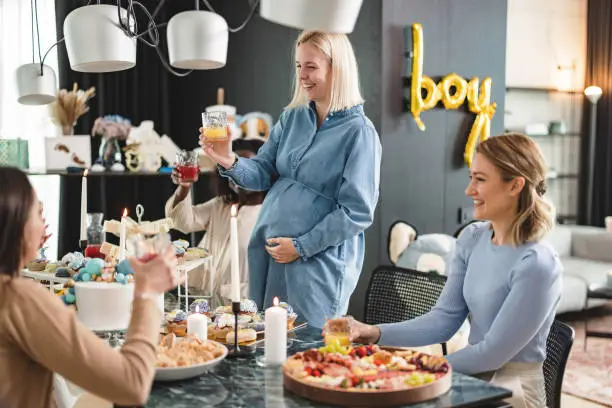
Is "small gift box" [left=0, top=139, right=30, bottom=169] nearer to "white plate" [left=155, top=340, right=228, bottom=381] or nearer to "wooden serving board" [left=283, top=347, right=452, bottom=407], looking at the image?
"white plate" [left=155, top=340, right=228, bottom=381]

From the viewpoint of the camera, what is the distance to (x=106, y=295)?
6.72ft

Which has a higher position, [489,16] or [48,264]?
[489,16]

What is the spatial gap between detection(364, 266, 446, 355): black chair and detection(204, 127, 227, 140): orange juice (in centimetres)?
76

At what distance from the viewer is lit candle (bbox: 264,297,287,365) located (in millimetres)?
1753

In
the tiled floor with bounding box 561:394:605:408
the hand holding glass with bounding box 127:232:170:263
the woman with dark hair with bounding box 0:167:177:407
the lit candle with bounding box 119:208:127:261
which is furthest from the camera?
the tiled floor with bounding box 561:394:605:408

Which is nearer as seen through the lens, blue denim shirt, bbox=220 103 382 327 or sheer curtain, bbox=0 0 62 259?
blue denim shirt, bbox=220 103 382 327

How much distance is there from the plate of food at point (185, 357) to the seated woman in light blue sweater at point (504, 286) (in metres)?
0.38

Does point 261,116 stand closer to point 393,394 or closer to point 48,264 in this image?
point 48,264

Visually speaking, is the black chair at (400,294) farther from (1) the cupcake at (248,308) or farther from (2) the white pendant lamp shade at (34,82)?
(2) the white pendant lamp shade at (34,82)

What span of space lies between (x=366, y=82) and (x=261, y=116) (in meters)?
1.05

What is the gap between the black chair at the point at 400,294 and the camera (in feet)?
8.17

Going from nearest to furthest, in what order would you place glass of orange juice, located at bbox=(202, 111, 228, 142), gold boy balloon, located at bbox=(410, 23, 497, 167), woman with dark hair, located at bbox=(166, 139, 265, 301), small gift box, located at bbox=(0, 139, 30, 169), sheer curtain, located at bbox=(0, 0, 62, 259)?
1. glass of orange juice, located at bbox=(202, 111, 228, 142)
2. woman with dark hair, located at bbox=(166, 139, 265, 301)
3. small gift box, located at bbox=(0, 139, 30, 169)
4. gold boy balloon, located at bbox=(410, 23, 497, 167)
5. sheer curtain, located at bbox=(0, 0, 62, 259)

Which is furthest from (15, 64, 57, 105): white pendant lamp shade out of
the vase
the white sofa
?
the white sofa

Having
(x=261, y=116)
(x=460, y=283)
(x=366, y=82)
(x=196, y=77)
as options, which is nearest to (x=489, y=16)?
(x=366, y=82)
